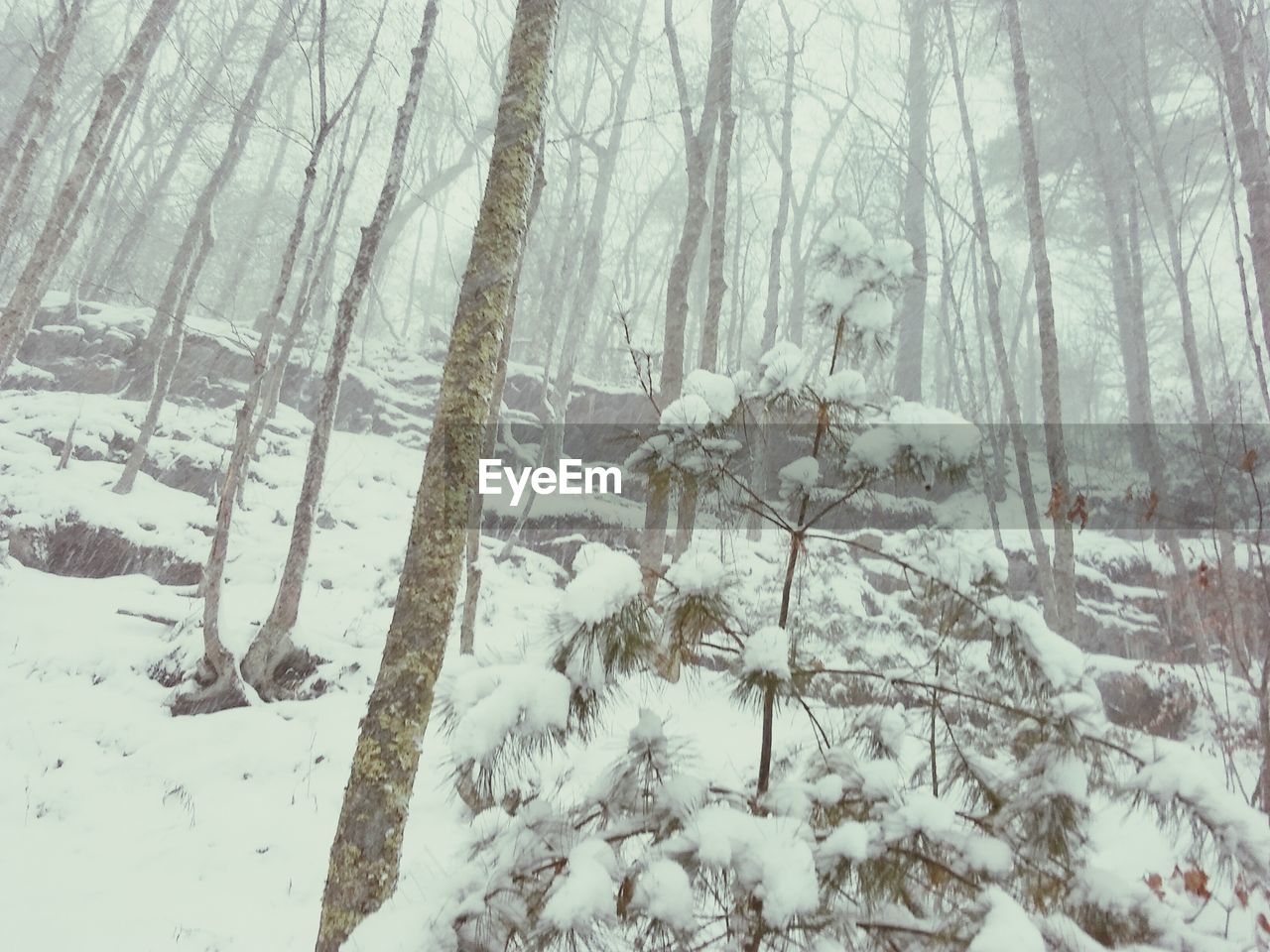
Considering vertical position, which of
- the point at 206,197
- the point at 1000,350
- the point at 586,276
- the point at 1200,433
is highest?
the point at 586,276

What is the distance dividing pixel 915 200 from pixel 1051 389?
9.91 m

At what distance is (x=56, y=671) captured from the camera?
569 cm

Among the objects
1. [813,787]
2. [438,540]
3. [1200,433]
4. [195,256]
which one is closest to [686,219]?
[438,540]

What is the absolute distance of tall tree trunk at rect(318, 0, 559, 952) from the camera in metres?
2.26

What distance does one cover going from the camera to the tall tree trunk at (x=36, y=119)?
711 cm

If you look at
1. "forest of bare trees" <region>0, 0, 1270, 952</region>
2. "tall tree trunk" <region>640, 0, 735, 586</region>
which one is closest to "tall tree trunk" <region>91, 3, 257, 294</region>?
"forest of bare trees" <region>0, 0, 1270, 952</region>

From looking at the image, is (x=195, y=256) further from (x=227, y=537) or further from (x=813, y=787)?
(x=813, y=787)

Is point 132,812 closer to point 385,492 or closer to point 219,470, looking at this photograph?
point 219,470

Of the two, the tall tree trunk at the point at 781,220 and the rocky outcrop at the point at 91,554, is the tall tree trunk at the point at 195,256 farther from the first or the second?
the tall tree trunk at the point at 781,220

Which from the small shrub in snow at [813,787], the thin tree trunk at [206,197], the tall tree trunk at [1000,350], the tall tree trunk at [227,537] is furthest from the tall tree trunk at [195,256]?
the tall tree trunk at [1000,350]

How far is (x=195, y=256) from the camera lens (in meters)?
11.6

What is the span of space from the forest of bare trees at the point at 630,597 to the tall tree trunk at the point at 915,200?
15 centimetres

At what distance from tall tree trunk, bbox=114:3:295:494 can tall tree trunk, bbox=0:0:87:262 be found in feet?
5.69

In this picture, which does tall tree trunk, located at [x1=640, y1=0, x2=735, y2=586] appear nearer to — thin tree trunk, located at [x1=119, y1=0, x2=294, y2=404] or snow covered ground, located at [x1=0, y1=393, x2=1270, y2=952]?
snow covered ground, located at [x1=0, y1=393, x2=1270, y2=952]
